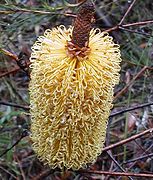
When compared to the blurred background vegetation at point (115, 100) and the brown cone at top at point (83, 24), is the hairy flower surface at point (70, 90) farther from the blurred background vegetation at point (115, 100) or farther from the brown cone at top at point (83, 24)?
the blurred background vegetation at point (115, 100)

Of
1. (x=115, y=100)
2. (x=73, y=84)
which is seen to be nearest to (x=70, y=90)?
(x=73, y=84)

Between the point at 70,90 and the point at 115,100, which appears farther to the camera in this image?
the point at 115,100

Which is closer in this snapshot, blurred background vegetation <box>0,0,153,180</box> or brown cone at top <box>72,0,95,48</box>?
brown cone at top <box>72,0,95,48</box>

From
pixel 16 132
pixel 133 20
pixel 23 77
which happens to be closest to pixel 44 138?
pixel 16 132

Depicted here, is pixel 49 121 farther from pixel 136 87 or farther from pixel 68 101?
pixel 136 87

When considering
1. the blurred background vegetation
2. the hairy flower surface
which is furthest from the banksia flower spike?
the blurred background vegetation

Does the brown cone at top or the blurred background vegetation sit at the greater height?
the brown cone at top

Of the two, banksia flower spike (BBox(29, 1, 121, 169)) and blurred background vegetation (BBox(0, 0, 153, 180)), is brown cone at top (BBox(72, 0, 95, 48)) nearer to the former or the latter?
banksia flower spike (BBox(29, 1, 121, 169))

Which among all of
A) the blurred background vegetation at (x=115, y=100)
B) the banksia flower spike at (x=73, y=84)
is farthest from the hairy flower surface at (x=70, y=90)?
the blurred background vegetation at (x=115, y=100)

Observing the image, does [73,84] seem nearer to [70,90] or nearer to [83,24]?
[70,90]
